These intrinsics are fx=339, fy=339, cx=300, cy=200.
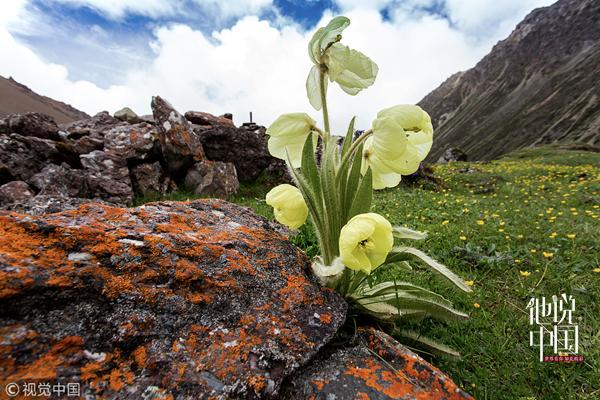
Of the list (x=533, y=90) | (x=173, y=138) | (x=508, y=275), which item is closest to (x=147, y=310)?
(x=508, y=275)

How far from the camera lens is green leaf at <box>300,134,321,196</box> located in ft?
6.38

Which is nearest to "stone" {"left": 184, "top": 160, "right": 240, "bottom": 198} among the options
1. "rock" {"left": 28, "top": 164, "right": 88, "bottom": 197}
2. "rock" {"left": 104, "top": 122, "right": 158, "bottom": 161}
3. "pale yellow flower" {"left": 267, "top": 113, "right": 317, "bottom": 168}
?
"rock" {"left": 104, "top": 122, "right": 158, "bottom": 161}

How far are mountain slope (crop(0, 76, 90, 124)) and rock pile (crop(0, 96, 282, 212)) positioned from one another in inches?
6159

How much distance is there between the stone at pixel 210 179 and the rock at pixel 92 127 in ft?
6.92

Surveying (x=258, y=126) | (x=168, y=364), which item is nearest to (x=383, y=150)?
(x=168, y=364)

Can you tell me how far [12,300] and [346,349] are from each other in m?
1.39

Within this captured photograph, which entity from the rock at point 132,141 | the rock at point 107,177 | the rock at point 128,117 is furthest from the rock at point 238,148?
the rock at point 128,117

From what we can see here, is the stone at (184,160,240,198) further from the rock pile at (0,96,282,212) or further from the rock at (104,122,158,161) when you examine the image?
the rock at (104,122,158,161)

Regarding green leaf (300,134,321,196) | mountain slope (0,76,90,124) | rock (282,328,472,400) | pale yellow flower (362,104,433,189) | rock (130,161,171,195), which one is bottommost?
rock (282,328,472,400)

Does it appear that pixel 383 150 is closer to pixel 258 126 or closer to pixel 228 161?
pixel 228 161

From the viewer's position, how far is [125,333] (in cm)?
128

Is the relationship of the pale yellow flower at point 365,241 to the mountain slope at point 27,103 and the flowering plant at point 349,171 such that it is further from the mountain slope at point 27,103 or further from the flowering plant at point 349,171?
the mountain slope at point 27,103

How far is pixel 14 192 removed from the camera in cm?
468

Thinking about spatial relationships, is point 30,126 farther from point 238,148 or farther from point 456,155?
point 456,155
